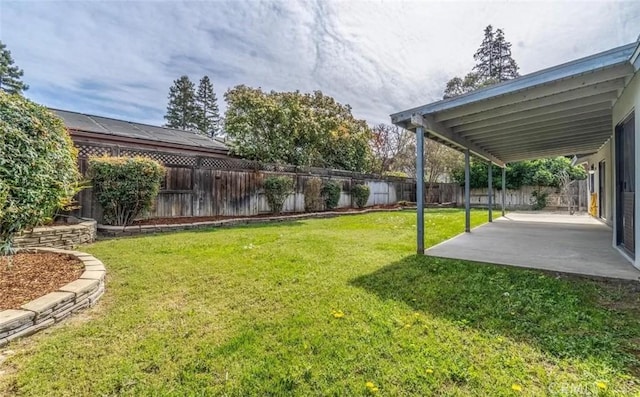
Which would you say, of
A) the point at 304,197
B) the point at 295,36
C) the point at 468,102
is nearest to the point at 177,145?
the point at 304,197

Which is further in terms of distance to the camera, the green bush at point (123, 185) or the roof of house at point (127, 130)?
the roof of house at point (127, 130)

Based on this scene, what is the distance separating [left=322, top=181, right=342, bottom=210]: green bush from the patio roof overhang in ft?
18.3

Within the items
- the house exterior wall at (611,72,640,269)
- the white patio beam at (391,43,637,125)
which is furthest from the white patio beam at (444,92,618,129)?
the white patio beam at (391,43,637,125)

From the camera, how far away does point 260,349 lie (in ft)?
6.98

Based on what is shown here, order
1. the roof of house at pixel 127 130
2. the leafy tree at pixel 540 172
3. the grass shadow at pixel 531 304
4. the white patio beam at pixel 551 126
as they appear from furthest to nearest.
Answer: the leafy tree at pixel 540 172 < the roof of house at pixel 127 130 < the white patio beam at pixel 551 126 < the grass shadow at pixel 531 304

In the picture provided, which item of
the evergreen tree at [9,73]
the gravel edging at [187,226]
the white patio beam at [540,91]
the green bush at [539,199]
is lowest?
the gravel edging at [187,226]

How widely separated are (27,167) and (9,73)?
90.5 feet

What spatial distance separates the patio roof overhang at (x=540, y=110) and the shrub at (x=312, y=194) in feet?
19.0

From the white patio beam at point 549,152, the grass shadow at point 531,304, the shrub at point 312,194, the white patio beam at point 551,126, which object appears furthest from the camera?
the shrub at point 312,194

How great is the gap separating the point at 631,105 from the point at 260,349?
5.43 metres

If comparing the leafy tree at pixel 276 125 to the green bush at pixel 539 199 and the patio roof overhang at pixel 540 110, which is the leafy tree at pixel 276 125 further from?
the green bush at pixel 539 199

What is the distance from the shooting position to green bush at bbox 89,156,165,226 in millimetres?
6305

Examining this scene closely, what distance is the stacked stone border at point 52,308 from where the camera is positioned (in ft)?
7.27

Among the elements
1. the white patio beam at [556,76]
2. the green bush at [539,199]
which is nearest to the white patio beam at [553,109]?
the white patio beam at [556,76]
